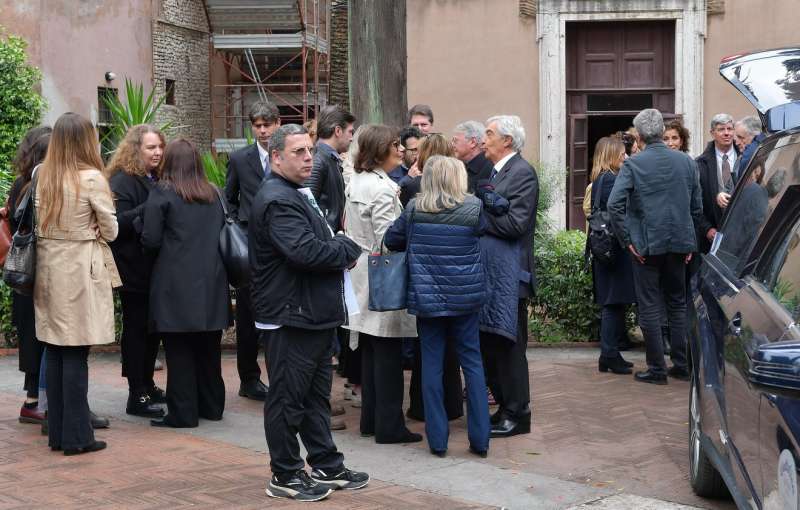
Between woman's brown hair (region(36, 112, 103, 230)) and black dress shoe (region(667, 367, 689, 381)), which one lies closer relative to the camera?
woman's brown hair (region(36, 112, 103, 230))

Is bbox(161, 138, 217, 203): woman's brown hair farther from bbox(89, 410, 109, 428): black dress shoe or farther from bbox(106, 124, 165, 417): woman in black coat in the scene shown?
bbox(89, 410, 109, 428): black dress shoe

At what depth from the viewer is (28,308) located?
710 cm

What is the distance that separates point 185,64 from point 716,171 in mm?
19234

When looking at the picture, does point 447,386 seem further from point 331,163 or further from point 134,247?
point 134,247

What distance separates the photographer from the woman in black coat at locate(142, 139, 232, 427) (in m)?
6.96

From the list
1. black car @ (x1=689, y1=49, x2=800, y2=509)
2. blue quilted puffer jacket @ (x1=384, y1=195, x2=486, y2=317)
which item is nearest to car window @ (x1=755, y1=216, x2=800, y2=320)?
black car @ (x1=689, y1=49, x2=800, y2=509)

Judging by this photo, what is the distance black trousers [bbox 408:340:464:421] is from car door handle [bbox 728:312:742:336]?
8.97ft

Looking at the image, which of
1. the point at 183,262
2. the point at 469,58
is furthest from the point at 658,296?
the point at 469,58

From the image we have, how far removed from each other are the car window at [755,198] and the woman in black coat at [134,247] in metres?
3.63

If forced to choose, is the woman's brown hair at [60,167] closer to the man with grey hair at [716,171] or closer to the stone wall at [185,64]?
the man with grey hair at [716,171]

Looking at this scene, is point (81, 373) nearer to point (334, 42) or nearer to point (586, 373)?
point (586, 373)

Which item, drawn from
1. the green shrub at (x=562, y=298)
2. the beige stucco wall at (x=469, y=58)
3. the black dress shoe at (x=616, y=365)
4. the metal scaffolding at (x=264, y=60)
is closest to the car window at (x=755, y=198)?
the black dress shoe at (x=616, y=365)

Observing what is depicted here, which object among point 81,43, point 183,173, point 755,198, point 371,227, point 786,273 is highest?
point 81,43

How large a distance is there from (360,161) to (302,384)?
5.78ft
